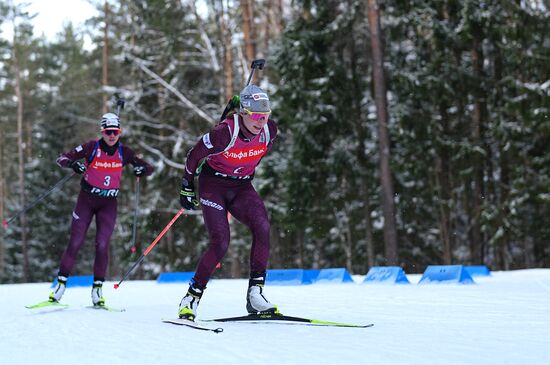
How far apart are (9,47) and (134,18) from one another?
373 inches

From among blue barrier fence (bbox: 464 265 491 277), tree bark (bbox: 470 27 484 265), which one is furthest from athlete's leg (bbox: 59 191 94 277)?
tree bark (bbox: 470 27 484 265)

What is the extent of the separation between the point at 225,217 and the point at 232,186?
0.25 meters

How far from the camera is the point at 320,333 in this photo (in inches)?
173

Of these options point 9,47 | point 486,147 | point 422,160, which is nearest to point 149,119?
point 422,160

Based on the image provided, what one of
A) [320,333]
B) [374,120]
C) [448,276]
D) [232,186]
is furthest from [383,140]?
[320,333]

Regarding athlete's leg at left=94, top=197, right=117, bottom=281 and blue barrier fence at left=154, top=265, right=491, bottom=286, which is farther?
blue barrier fence at left=154, top=265, right=491, bottom=286

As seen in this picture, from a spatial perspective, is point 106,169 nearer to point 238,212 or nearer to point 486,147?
point 238,212

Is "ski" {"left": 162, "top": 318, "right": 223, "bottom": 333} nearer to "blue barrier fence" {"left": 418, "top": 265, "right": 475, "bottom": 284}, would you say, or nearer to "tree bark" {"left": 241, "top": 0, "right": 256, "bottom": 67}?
"blue barrier fence" {"left": 418, "top": 265, "right": 475, "bottom": 284}

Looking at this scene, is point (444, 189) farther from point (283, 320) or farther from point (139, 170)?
point (283, 320)

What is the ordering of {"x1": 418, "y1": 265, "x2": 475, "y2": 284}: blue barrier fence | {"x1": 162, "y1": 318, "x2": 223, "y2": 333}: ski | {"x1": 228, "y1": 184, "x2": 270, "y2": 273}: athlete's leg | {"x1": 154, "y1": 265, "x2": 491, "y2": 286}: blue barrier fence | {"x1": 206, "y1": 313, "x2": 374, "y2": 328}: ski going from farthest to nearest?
{"x1": 154, "y1": 265, "x2": 491, "y2": 286}: blue barrier fence
{"x1": 418, "y1": 265, "x2": 475, "y2": 284}: blue barrier fence
{"x1": 228, "y1": 184, "x2": 270, "y2": 273}: athlete's leg
{"x1": 206, "y1": 313, "x2": 374, "y2": 328}: ski
{"x1": 162, "y1": 318, "x2": 223, "y2": 333}: ski

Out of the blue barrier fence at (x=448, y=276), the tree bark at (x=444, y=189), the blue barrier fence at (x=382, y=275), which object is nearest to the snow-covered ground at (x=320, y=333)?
the blue barrier fence at (x=448, y=276)

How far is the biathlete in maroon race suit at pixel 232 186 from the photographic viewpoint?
5199 millimetres

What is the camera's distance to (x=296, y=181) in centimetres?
2088

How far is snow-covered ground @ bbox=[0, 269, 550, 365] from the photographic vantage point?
11.5ft
